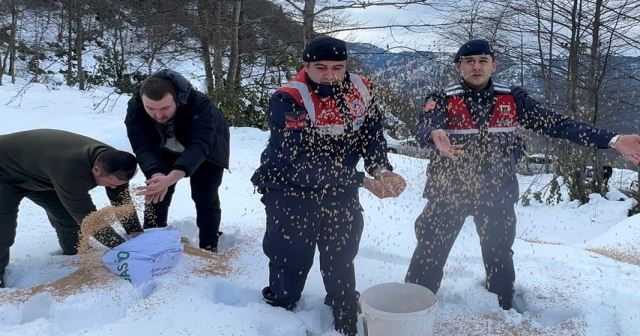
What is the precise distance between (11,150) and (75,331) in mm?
1345

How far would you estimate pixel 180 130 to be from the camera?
305 centimetres

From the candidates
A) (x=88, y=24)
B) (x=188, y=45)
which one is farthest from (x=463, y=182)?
(x=88, y=24)

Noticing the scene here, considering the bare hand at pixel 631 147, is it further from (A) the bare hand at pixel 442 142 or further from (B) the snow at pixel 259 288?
(B) the snow at pixel 259 288

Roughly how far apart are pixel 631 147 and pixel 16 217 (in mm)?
3677

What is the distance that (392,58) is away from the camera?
7859mm

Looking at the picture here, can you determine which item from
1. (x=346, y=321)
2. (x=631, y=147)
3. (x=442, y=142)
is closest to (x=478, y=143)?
(x=442, y=142)

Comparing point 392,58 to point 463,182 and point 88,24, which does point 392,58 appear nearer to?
point 463,182

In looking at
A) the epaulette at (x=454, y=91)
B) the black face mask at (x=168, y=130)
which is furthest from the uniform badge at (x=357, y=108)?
the black face mask at (x=168, y=130)

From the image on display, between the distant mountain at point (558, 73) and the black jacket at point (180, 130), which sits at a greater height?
the distant mountain at point (558, 73)

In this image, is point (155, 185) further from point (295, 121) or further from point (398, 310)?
point (398, 310)

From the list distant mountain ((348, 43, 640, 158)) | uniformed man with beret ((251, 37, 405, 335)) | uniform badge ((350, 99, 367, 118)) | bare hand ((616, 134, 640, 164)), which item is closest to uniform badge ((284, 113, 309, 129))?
uniformed man with beret ((251, 37, 405, 335))

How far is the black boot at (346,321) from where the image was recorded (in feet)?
8.39

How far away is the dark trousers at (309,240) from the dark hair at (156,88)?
2.96 feet

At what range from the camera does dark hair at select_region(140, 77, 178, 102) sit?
8.92 feet
